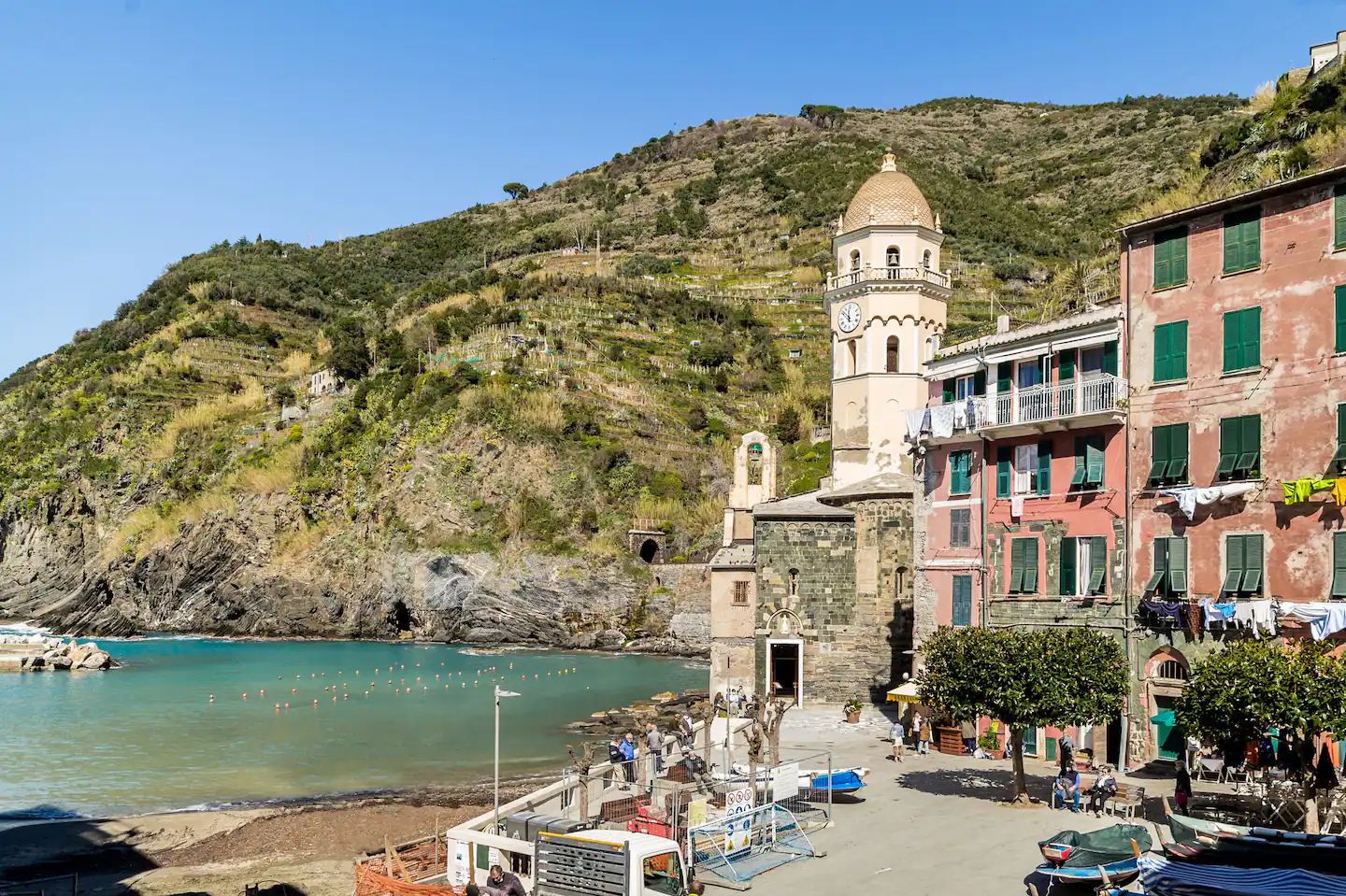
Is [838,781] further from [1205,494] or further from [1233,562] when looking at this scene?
[1205,494]

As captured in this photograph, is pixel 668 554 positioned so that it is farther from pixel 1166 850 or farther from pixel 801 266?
pixel 1166 850

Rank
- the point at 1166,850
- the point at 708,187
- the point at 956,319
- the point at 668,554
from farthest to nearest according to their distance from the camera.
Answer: the point at 708,187 → the point at 956,319 → the point at 668,554 → the point at 1166,850

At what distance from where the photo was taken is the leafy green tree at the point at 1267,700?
17422 millimetres

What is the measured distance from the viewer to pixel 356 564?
9612 centimetres

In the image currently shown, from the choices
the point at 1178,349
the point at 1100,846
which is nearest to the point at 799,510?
the point at 1178,349

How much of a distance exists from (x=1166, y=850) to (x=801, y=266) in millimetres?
124154

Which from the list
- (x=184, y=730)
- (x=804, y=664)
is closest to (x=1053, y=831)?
(x=804, y=664)

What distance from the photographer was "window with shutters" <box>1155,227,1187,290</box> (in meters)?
25.0

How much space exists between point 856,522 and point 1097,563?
45.1ft

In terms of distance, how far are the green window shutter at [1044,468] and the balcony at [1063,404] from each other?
0.48 meters

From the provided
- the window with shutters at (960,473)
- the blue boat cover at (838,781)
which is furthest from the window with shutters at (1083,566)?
the blue boat cover at (838,781)

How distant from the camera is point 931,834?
20297 millimetres

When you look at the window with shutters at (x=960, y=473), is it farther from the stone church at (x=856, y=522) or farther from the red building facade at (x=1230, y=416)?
the stone church at (x=856, y=522)

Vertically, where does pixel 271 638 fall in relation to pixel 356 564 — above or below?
below
